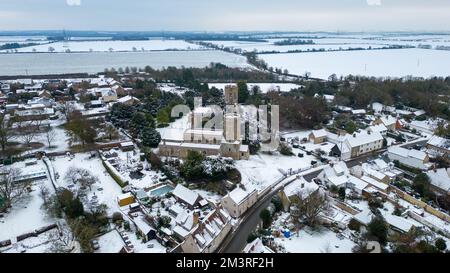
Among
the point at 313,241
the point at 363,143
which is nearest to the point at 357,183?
the point at 313,241

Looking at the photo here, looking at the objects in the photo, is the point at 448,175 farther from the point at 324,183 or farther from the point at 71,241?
the point at 71,241

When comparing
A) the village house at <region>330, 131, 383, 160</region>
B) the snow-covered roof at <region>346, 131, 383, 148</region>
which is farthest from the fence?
the snow-covered roof at <region>346, 131, 383, 148</region>

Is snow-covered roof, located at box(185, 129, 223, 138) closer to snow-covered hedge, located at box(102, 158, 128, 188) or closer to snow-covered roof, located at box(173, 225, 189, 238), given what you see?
snow-covered hedge, located at box(102, 158, 128, 188)

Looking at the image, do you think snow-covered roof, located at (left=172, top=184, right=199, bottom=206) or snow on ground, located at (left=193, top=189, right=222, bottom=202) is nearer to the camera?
snow-covered roof, located at (left=172, top=184, right=199, bottom=206)

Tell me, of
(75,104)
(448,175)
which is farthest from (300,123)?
(75,104)

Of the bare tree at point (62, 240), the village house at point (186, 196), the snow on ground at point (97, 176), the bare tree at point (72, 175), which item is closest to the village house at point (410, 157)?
the village house at point (186, 196)

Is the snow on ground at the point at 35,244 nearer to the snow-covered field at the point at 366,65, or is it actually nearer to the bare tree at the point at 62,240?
the bare tree at the point at 62,240
